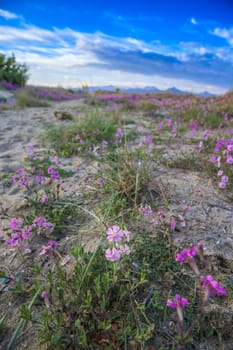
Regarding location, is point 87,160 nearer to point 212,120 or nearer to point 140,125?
point 140,125

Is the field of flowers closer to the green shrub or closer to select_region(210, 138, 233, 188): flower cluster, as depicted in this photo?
select_region(210, 138, 233, 188): flower cluster

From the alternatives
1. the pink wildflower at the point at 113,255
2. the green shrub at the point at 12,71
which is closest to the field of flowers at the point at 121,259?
the pink wildflower at the point at 113,255

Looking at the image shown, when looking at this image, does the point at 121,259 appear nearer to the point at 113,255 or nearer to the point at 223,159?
the point at 113,255

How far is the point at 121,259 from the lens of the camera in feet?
5.24

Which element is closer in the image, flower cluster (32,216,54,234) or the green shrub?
flower cluster (32,216,54,234)

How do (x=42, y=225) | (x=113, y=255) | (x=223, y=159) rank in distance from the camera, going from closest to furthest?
(x=113, y=255) < (x=42, y=225) < (x=223, y=159)

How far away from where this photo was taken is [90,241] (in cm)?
193

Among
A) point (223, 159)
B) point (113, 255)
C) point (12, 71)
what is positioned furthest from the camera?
point (12, 71)

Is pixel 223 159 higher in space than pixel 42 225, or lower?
higher

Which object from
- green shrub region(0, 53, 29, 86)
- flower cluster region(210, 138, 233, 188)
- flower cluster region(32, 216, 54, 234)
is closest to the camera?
flower cluster region(32, 216, 54, 234)

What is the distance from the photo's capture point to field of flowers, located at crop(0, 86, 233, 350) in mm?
1253

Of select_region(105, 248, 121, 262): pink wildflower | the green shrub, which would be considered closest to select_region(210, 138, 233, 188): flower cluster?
select_region(105, 248, 121, 262): pink wildflower

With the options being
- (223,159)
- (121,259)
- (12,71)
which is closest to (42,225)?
(121,259)

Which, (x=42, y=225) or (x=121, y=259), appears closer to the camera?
(x=121, y=259)
